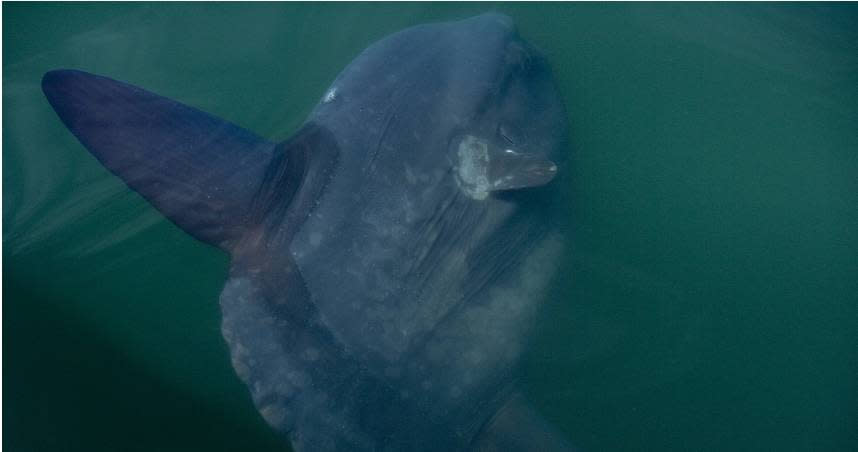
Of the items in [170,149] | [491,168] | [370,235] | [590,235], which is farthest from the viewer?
[590,235]

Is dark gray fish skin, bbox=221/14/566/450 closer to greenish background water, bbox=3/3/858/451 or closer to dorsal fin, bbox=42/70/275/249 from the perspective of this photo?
dorsal fin, bbox=42/70/275/249

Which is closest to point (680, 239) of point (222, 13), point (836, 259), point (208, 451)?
point (836, 259)

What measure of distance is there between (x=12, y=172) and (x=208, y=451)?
10.2 feet

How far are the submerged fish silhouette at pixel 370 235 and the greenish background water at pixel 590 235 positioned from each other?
764 mm

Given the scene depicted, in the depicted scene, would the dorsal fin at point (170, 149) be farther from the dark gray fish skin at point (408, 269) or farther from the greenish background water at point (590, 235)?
the greenish background water at point (590, 235)

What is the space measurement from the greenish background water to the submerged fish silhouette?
76 centimetres

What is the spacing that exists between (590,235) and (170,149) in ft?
11.7

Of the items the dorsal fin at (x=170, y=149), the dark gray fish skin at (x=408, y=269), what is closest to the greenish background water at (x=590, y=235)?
the dark gray fish skin at (x=408, y=269)

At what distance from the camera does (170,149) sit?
3.12 m

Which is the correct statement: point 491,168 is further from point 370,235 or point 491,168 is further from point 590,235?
point 590,235

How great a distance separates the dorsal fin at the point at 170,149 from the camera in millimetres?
2961

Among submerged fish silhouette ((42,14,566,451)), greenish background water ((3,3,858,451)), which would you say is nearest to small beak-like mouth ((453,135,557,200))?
submerged fish silhouette ((42,14,566,451))

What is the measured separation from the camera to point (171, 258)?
427cm

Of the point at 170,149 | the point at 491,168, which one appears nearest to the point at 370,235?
the point at 491,168
